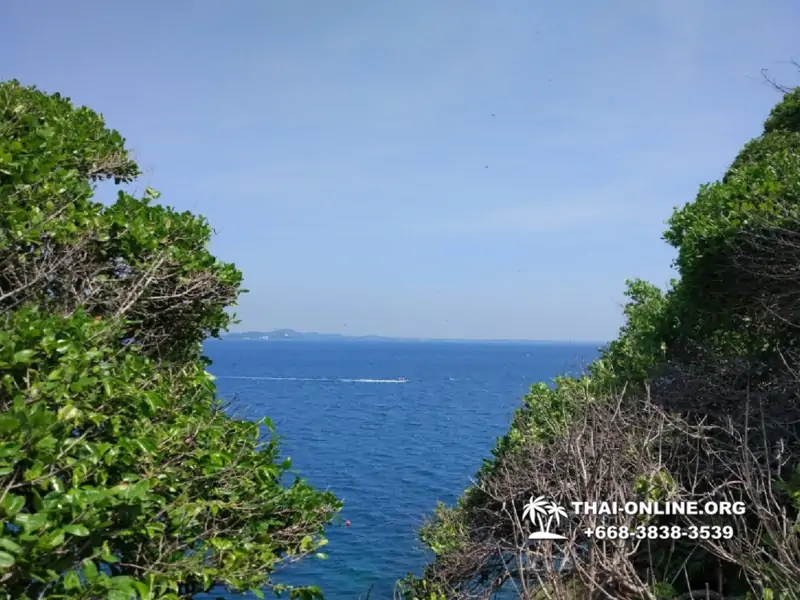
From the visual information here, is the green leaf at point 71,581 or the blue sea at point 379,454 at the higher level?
the green leaf at point 71,581

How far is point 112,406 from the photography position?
15.0 ft

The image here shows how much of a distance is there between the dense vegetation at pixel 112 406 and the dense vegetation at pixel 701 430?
7.95ft

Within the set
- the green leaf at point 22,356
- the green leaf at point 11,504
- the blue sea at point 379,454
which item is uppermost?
the green leaf at point 22,356

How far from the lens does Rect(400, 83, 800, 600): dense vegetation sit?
212 inches

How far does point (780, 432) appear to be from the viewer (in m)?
7.24

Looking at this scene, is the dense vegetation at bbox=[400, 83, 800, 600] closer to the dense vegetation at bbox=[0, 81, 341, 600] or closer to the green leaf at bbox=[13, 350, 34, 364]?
the dense vegetation at bbox=[0, 81, 341, 600]

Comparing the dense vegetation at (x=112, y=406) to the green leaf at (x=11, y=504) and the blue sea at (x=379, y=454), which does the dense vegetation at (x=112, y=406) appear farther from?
the blue sea at (x=379, y=454)

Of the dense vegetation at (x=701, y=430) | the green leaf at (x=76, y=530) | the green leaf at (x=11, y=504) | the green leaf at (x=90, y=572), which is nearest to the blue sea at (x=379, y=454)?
the dense vegetation at (x=701, y=430)

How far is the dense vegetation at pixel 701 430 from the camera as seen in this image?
17.7ft

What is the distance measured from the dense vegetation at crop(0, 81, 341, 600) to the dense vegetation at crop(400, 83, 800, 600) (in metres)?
2.42

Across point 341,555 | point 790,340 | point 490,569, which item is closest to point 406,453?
point 341,555

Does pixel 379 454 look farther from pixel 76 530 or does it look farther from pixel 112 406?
pixel 76 530

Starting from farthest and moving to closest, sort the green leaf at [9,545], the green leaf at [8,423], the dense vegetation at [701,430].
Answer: the dense vegetation at [701,430]
the green leaf at [8,423]
the green leaf at [9,545]

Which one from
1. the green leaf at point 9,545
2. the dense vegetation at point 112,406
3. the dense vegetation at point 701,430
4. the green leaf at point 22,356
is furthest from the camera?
the dense vegetation at point 701,430
